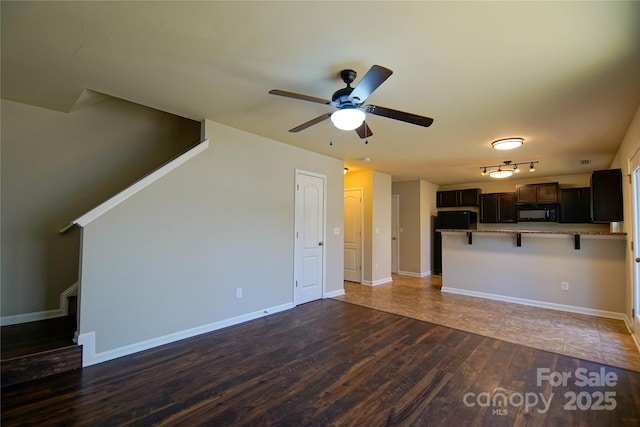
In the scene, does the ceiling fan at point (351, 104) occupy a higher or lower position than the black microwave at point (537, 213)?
higher

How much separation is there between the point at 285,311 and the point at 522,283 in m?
3.92

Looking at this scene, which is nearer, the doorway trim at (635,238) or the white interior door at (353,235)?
the doorway trim at (635,238)

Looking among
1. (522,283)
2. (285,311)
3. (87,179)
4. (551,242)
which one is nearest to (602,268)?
(551,242)

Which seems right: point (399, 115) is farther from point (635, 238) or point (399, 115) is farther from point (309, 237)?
point (635, 238)

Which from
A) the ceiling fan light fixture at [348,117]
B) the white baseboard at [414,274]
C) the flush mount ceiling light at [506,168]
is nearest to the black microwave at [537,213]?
the flush mount ceiling light at [506,168]

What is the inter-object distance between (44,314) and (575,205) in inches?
369

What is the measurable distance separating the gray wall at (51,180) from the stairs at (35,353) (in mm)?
526

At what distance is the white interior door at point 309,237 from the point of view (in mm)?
4605

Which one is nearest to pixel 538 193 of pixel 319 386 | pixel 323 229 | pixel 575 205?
pixel 575 205

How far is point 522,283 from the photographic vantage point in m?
4.82

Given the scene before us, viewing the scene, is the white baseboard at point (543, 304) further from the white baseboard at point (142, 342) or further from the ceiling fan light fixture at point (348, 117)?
the ceiling fan light fixture at point (348, 117)

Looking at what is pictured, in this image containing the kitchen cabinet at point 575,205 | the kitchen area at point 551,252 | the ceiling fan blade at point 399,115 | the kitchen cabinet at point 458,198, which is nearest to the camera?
the ceiling fan blade at point 399,115

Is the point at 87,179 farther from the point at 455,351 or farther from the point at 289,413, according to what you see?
the point at 455,351

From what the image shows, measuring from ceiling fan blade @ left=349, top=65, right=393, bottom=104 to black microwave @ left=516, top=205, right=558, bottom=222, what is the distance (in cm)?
664
